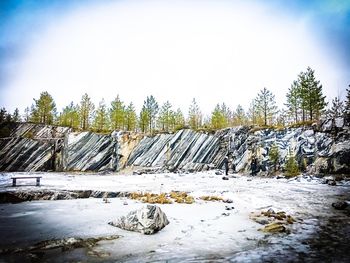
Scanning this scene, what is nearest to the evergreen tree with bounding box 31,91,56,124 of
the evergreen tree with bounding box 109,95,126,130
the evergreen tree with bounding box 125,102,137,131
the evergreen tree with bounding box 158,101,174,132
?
the evergreen tree with bounding box 109,95,126,130

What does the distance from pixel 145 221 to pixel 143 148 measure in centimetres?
3947

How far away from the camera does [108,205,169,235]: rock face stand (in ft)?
26.8

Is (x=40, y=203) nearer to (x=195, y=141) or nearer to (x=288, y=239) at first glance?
(x=288, y=239)

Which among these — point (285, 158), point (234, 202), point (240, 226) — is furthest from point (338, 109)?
point (240, 226)

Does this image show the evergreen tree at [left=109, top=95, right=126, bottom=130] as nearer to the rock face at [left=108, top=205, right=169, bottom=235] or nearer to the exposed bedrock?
the exposed bedrock

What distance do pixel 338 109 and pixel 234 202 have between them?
42.2 meters

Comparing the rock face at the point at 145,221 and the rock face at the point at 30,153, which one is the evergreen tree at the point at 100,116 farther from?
the rock face at the point at 145,221

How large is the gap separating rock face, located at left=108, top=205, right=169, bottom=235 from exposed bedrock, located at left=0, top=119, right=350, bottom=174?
96.2 ft

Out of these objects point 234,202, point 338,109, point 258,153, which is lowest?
point 234,202

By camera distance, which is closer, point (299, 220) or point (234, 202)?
point (299, 220)

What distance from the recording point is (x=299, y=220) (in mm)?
10273

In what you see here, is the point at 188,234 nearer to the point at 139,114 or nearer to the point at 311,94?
the point at 311,94

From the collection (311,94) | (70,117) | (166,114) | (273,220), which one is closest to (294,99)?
(311,94)

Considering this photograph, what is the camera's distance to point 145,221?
27.4 feet
